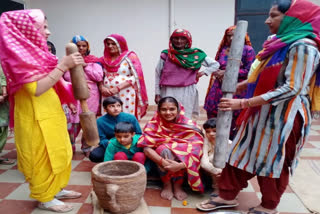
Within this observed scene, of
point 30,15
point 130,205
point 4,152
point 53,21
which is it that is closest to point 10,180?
point 4,152

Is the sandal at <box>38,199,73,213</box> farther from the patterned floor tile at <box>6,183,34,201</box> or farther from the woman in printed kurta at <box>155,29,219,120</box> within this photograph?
the woman in printed kurta at <box>155,29,219,120</box>

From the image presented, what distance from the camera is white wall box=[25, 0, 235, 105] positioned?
5.81 m

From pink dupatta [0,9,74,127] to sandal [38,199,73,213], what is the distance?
95cm

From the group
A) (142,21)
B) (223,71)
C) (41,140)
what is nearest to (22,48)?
(41,140)

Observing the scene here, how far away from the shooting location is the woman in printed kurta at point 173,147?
238cm

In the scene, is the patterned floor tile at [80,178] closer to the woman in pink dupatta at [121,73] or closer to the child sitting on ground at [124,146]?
the child sitting on ground at [124,146]

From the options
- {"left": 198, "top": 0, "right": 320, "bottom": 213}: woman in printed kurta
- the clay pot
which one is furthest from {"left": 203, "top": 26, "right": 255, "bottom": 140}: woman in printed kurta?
the clay pot

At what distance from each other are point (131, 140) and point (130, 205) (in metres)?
0.76

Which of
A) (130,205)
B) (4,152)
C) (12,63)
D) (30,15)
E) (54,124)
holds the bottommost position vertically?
(4,152)

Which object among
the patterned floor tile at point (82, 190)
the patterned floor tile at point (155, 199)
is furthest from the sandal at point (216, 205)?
the patterned floor tile at point (82, 190)

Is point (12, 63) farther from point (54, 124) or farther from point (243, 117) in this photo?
point (243, 117)

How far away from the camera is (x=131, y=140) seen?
2.70 meters

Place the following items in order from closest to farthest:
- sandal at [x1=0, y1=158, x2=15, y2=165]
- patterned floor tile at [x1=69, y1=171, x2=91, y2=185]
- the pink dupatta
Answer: the pink dupatta, patterned floor tile at [x1=69, y1=171, x2=91, y2=185], sandal at [x1=0, y1=158, x2=15, y2=165]

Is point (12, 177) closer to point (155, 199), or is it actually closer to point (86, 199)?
point (86, 199)
